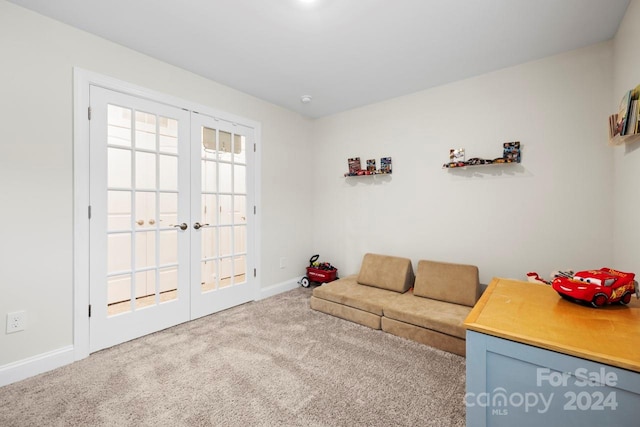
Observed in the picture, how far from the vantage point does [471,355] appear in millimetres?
1074

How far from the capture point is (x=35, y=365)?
1.92 m

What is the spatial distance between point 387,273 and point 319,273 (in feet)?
3.42

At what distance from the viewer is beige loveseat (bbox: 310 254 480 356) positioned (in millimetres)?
2258

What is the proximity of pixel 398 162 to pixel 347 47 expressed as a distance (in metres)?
1.49

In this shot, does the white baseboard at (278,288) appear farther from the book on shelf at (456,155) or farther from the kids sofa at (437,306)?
the book on shelf at (456,155)

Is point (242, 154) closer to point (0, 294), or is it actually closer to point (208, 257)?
point (208, 257)

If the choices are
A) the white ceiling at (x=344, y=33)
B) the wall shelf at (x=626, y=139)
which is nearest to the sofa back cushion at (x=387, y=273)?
the wall shelf at (x=626, y=139)

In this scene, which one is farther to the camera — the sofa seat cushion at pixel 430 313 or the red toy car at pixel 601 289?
the sofa seat cushion at pixel 430 313

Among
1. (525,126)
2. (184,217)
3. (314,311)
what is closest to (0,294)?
(184,217)

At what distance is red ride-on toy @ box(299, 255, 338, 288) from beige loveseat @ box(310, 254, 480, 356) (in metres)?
0.44

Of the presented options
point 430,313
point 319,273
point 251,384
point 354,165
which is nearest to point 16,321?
point 251,384

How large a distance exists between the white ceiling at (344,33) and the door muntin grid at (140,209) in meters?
0.66

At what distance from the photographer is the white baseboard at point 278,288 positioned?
3491 millimetres

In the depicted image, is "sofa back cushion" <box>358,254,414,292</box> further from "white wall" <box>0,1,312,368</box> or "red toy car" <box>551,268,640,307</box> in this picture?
"white wall" <box>0,1,312,368</box>
